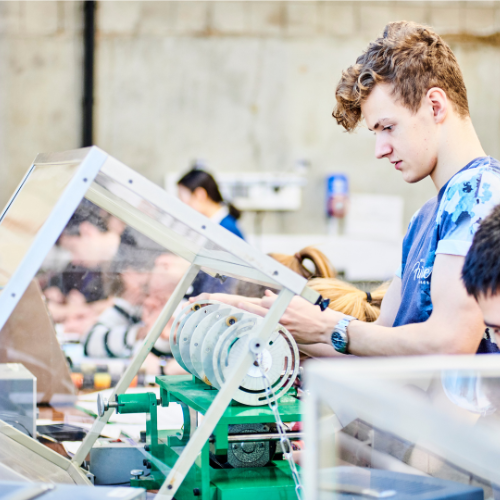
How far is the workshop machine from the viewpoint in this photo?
0.95 metres

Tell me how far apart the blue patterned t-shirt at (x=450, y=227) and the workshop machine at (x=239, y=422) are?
0.25 metres

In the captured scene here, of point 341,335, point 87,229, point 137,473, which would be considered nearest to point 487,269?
point 341,335

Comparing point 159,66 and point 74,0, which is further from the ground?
point 74,0

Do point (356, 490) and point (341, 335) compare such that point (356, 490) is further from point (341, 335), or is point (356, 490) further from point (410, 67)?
point (410, 67)

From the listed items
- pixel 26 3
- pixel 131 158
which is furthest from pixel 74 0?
pixel 131 158

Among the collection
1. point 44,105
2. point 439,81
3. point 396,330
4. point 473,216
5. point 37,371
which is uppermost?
point 44,105

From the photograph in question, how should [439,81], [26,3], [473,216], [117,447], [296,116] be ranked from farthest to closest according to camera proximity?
1. [296,116]
2. [26,3]
3. [117,447]
4. [439,81]
5. [473,216]

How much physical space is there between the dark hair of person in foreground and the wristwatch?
247mm

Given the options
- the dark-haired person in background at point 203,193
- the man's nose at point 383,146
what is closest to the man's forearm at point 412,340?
the man's nose at point 383,146

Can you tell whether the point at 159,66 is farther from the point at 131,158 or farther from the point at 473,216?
the point at 473,216

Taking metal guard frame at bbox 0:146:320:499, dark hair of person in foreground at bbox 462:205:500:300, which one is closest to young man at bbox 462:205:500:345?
dark hair of person in foreground at bbox 462:205:500:300

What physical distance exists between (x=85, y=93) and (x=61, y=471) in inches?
151

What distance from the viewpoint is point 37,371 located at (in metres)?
1.86

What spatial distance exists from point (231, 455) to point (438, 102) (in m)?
0.69
